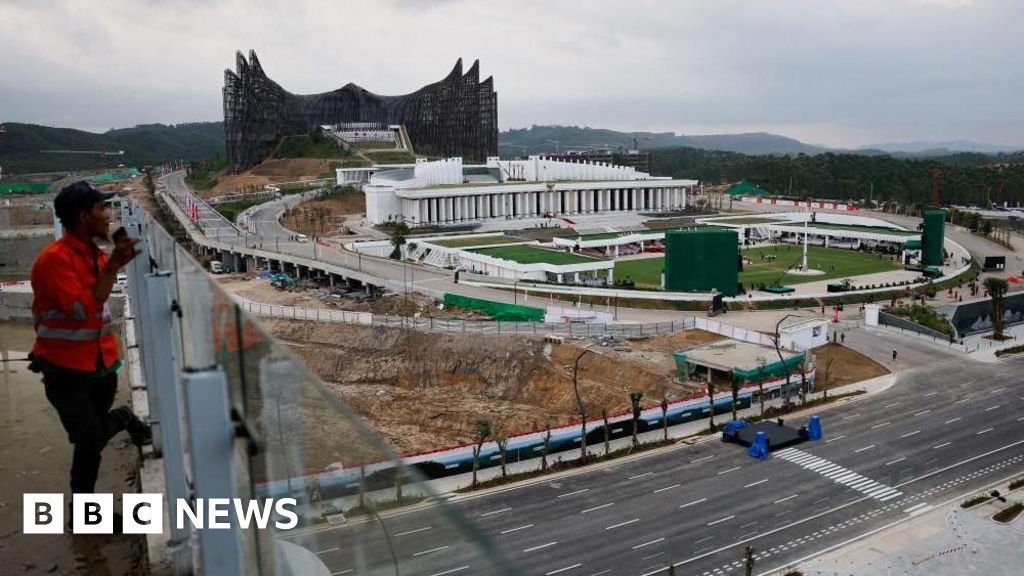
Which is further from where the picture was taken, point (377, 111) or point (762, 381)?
point (377, 111)

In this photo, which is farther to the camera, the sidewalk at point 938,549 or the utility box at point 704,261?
the utility box at point 704,261

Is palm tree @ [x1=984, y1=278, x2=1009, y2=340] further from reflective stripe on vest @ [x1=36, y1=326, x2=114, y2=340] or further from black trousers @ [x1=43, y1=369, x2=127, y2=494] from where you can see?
reflective stripe on vest @ [x1=36, y1=326, x2=114, y2=340]

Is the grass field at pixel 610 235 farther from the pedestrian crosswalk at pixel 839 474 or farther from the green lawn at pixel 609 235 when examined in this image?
the pedestrian crosswalk at pixel 839 474

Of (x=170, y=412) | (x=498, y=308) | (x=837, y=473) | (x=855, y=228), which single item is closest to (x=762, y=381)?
(x=837, y=473)

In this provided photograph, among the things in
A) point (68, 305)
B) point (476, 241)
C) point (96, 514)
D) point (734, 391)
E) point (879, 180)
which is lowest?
point (734, 391)

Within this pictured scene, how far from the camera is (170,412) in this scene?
2494 mm

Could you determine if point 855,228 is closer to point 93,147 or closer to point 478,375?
point 478,375

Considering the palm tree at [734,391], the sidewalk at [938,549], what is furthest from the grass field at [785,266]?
the sidewalk at [938,549]

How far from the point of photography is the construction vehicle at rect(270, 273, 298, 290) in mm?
31788

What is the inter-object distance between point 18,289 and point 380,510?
9.88m

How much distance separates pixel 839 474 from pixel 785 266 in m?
21.9

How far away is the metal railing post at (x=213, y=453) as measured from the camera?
1.56 metres

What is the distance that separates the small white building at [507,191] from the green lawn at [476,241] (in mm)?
6205

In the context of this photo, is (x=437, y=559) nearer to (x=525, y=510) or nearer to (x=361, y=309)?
(x=525, y=510)
